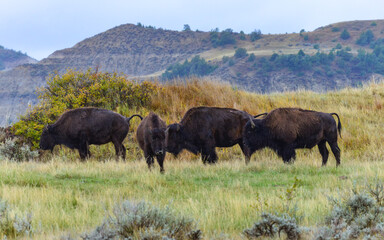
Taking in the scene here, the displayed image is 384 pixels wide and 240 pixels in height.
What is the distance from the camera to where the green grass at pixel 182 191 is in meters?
5.22

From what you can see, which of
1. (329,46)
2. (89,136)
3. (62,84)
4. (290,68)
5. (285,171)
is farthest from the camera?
(329,46)

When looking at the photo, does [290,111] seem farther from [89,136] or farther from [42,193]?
[42,193]

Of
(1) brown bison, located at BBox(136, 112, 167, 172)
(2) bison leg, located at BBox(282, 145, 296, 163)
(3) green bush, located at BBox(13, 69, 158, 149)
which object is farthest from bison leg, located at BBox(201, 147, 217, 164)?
(3) green bush, located at BBox(13, 69, 158, 149)

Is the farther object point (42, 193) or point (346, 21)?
point (346, 21)

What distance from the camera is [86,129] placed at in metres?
11.8

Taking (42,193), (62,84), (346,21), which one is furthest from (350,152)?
(346,21)

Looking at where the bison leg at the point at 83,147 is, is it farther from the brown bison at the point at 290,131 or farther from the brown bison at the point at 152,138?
the brown bison at the point at 290,131

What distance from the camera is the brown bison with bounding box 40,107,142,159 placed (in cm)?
1185

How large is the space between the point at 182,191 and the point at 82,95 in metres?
9.89

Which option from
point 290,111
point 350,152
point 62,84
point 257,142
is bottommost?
point 350,152

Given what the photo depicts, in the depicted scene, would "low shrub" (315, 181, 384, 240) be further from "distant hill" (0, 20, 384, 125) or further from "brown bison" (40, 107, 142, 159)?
"distant hill" (0, 20, 384, 125)

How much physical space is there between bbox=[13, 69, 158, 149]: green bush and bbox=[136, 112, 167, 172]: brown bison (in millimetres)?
6386

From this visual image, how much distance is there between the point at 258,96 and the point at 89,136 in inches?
337

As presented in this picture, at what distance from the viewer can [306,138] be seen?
10.3m
